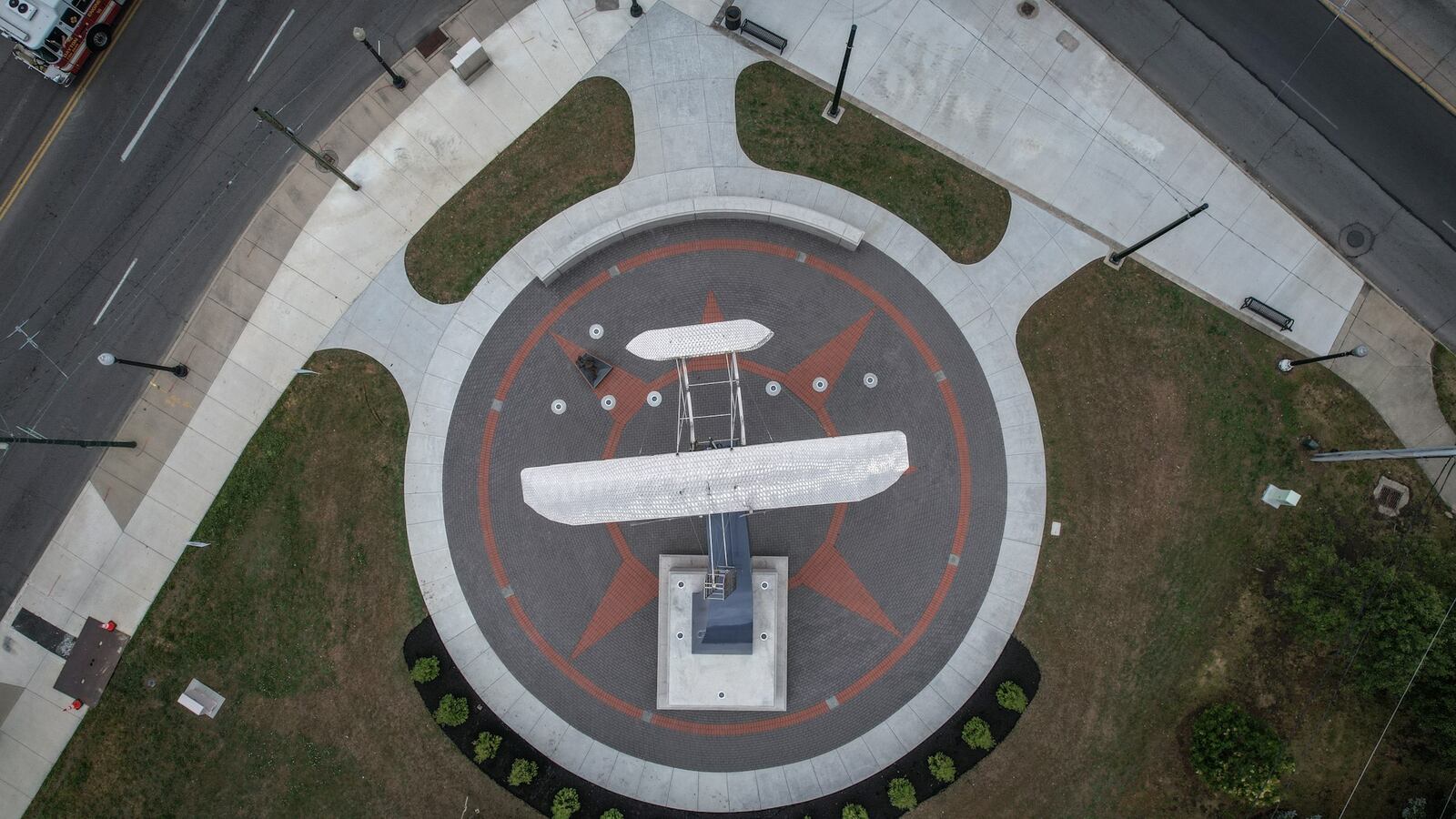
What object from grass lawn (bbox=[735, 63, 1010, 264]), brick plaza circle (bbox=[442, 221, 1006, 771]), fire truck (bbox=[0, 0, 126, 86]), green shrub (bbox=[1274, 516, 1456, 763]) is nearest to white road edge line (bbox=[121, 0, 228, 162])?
fire truck (bbox=[0, 0, 126, 86])

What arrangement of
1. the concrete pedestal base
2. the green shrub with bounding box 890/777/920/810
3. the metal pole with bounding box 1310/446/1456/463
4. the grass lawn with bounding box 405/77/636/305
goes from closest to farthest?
the metal pole with bounding box 1310/446/1456/463
the green shrub with bounding box 890/777/920/810
the concrete pedestal base
the grass lawn with bounding box 405/77/636/305

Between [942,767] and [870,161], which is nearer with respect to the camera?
[942,767]

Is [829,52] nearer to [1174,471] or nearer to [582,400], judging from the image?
[582,400]

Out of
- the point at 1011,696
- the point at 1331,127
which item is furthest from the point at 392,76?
the point at 1331,127

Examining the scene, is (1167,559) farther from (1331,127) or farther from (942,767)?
(1331,127)

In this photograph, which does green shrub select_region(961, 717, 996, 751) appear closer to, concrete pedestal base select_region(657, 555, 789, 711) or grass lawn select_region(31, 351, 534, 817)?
concrete pedestal base select_region(657, 555, 789, 711)

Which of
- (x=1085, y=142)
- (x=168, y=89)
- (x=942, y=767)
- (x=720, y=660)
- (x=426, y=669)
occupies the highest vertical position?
(x=1085, y=142)
